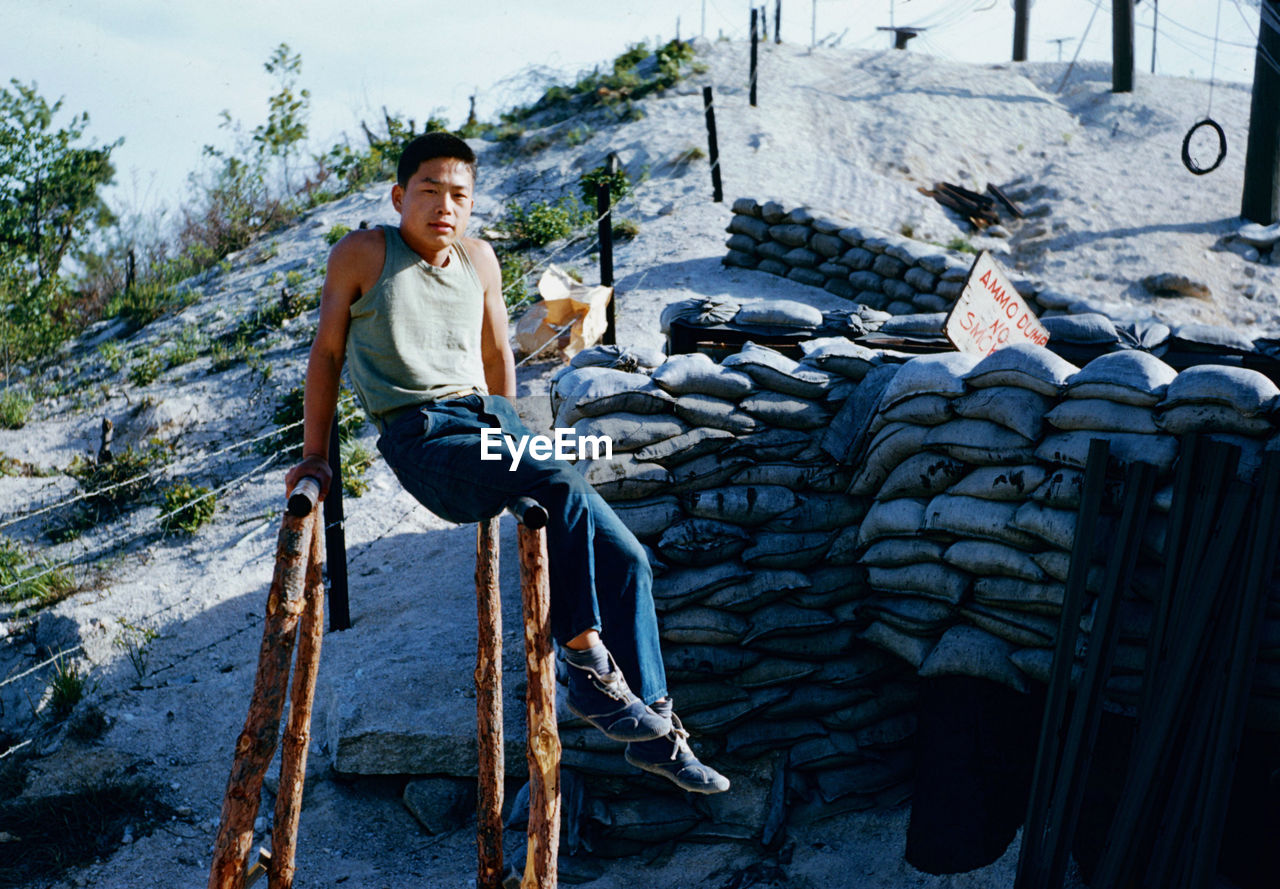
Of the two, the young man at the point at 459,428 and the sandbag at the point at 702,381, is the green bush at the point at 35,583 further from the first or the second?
the young man at the point at 459,428

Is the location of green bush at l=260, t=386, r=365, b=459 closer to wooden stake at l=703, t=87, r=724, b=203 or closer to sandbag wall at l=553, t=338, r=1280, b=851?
sandbag wall at l=553, t=338, r=1280, b=851

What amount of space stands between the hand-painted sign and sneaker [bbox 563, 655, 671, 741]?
8.62 ft

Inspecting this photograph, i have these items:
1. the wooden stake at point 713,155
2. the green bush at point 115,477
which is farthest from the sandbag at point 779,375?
the wooden stake at point 713,155

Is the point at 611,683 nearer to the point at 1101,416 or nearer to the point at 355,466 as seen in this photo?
the point at 1101,416

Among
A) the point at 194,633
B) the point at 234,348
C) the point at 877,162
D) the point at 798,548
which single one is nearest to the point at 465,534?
the point at 194,633

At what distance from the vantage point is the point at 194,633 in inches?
232

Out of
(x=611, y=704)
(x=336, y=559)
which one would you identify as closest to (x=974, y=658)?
(x=611, y=704)

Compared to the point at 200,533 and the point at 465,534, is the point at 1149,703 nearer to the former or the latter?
the point at 465,534

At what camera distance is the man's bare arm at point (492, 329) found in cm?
280

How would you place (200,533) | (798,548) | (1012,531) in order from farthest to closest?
(200,533)
(798,548)
(1012,531)

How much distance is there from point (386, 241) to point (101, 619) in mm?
4320

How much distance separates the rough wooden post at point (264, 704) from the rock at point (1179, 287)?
1127cm

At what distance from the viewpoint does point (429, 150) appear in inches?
99.6

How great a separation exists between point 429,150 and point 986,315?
293 centimetres
